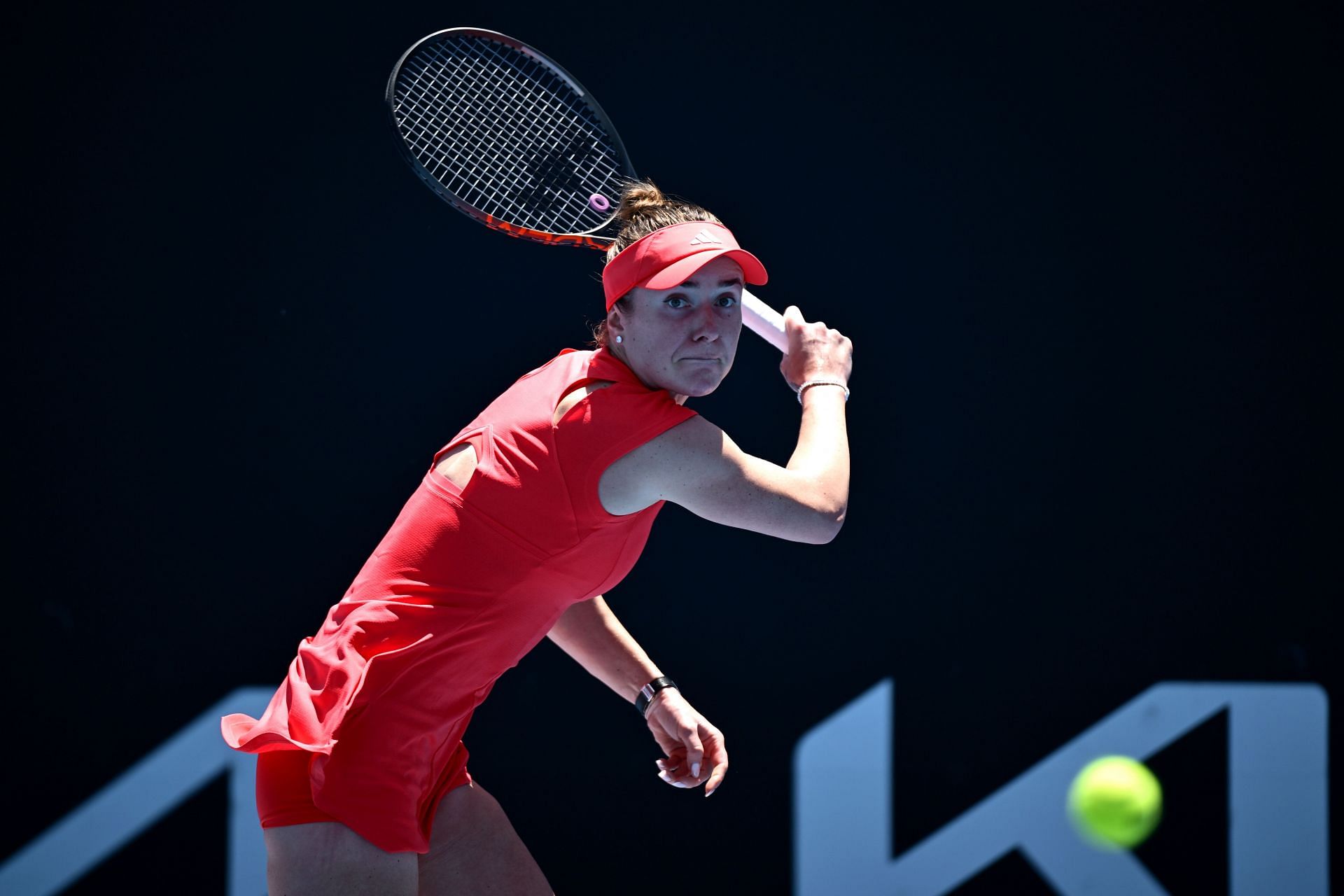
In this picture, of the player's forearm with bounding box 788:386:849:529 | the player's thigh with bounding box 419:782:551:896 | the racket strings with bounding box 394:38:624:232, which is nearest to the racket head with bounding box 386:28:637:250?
the racket strings with bounding box 394:38:624:232

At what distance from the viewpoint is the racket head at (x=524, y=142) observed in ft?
8.79

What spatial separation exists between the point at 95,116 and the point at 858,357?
225 cm

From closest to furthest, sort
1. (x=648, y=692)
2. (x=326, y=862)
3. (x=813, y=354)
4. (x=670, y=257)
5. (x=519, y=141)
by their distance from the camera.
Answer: (x=326, y=862), (x=670, y=257), (x=813, y=354), (x=648, y=692), (x=519, y=141)

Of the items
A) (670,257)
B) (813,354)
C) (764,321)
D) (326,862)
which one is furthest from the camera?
(764,321)

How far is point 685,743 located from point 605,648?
23 centimetres

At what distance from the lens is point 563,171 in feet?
A: 8.96

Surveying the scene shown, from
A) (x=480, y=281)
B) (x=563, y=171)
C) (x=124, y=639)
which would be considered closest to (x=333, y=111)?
(x=480, y=281)

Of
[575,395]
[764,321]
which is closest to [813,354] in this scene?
[764,321]

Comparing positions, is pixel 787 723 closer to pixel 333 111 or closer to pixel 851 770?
pixel 851 770

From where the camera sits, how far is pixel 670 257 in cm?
192

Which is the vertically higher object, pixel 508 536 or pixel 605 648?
pixel 508 536

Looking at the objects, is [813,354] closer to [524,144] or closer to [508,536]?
[508,536]

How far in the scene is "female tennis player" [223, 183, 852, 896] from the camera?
177 cm

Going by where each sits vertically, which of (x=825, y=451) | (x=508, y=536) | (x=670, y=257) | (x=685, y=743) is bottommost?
(x=685, y=743)
